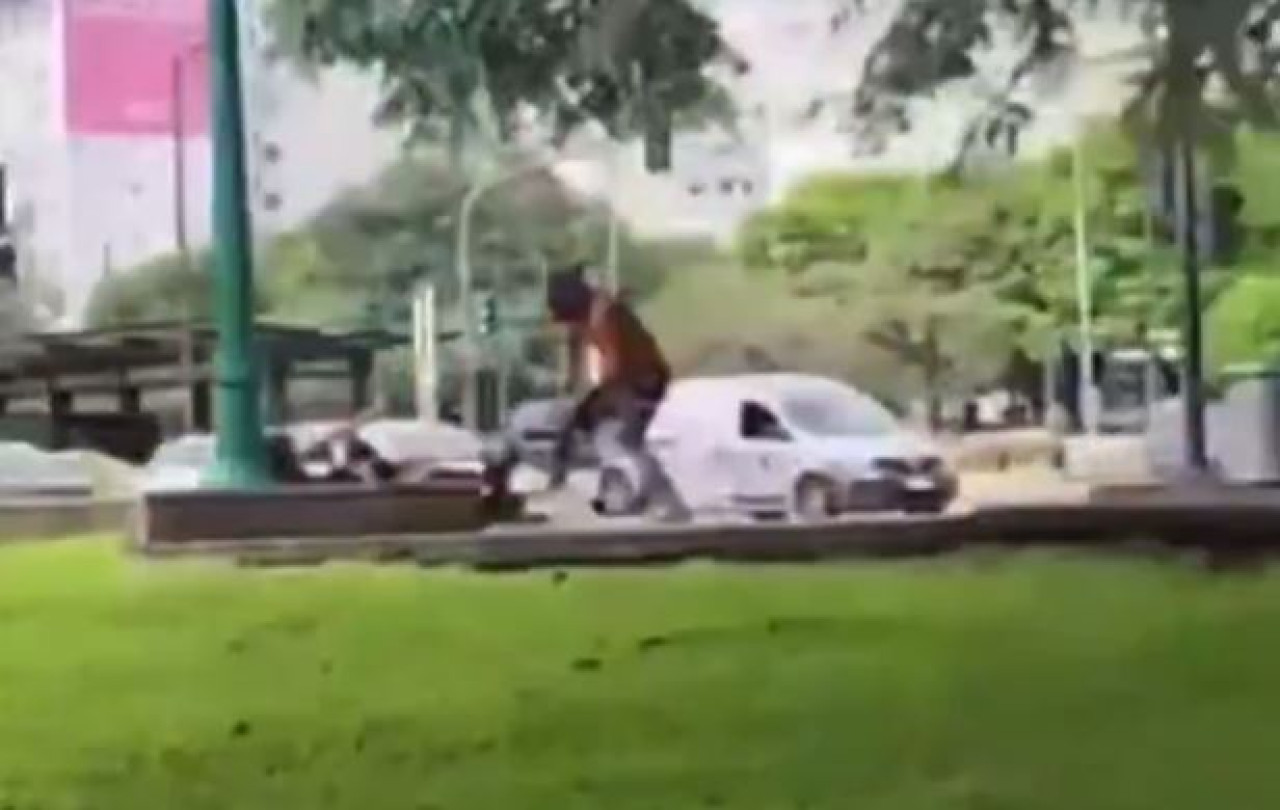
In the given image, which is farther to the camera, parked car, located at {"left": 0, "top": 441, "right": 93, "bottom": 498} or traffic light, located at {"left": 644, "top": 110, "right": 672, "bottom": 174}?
parked car, located at {"left": 0, "top": 441, "right": 93, "bottom": 498}

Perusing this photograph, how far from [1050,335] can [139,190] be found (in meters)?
1.59

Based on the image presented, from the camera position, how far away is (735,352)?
441 centimetres

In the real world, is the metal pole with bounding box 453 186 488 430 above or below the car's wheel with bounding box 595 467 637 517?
above

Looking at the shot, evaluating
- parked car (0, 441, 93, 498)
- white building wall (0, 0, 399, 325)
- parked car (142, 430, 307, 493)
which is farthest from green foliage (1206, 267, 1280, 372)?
parked car (0, 441, 93, 498)

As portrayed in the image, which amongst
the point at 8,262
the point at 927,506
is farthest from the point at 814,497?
the point at 8,262

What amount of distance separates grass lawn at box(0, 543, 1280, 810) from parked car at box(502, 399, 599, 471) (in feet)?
1.26

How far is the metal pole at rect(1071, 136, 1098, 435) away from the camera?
436cm

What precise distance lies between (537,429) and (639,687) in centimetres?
129

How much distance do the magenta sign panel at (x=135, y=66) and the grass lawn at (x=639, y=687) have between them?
0.73 meters

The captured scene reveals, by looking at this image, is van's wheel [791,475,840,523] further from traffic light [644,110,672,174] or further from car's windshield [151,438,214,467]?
car's windshield [151,438,214,467]

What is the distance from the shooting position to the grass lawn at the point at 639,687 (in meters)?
2.67

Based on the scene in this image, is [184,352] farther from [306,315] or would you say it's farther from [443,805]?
[443,805]

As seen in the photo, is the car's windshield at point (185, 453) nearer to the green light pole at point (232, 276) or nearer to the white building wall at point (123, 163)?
the green light pole at point (232, 276)

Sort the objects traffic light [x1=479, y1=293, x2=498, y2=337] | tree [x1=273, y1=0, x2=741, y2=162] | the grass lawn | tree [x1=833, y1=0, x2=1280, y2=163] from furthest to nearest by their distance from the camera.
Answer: traffic light [x1=479, y1=293, x2=498, y2=337] < tree [x1=273, y1=0, x2=741, y2=162] < tree [x1=833, y1=0, x2=1280, y2=163] < the grass lawn
